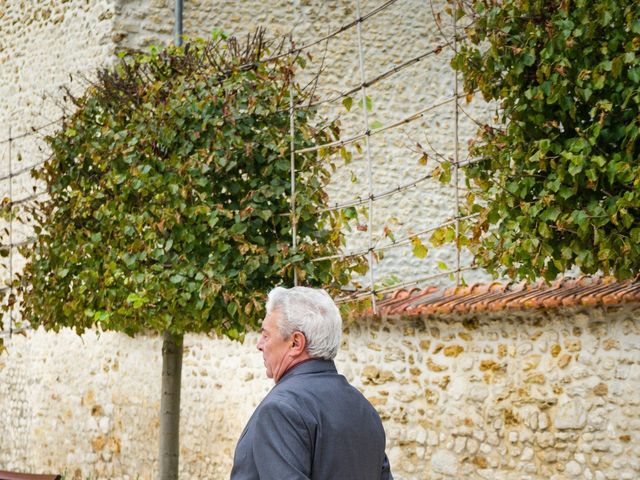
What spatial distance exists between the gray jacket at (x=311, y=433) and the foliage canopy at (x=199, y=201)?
3156 mm

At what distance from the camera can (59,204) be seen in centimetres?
787

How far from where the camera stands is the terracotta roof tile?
648cm

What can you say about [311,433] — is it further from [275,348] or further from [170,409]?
[170,409]

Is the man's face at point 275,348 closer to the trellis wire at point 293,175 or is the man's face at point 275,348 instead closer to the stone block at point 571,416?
the trellis wire at point 293,175

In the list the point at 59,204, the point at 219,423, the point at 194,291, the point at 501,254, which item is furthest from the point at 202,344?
the point at 501,254

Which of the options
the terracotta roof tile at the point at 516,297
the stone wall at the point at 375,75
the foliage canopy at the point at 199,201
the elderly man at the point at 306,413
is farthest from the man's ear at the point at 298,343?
the stone wall at the point at 375,75

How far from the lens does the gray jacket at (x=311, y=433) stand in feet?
9.69

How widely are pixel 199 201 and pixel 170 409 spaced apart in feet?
5.42

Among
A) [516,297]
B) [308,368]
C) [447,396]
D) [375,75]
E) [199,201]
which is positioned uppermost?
[375,75]

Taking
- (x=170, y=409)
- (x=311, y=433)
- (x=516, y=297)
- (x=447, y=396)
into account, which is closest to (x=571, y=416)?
(x=516, y=297)

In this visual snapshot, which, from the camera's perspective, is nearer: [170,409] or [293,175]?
[293,175]

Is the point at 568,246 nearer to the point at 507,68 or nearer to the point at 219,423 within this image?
the point at 507,68

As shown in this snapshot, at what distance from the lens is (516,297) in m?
7.07

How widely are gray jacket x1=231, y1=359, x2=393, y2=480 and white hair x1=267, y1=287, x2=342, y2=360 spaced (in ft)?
0.17
